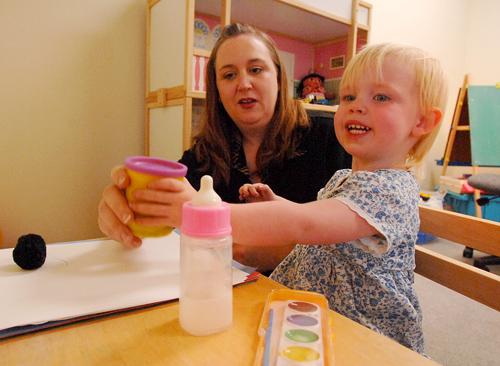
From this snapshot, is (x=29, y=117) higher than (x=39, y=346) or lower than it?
higher

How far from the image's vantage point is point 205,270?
35cm

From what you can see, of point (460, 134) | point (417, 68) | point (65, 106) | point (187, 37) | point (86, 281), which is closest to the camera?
point (86, 281)

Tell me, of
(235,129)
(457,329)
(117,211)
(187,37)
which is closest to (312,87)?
(187,37)

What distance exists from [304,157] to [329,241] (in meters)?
0.64

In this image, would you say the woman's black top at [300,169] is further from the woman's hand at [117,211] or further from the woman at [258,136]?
the woman's hand at [117,211]

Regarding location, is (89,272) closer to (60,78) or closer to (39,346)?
(39,346)

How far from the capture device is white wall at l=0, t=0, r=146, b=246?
154 centimetres

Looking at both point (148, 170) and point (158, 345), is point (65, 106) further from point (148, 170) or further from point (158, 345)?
point (158, 345)

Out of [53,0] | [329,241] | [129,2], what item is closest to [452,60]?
[129,2]

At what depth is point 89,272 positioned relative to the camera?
0.48 meters

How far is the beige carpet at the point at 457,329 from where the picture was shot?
4.25 ft

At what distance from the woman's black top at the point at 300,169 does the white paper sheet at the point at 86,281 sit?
520mm

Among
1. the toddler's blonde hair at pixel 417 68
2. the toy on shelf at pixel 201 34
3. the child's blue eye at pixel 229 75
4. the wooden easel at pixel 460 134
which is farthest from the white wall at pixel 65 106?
the wooden easel at pixel 460 134

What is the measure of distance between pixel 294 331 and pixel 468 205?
2.81 m
